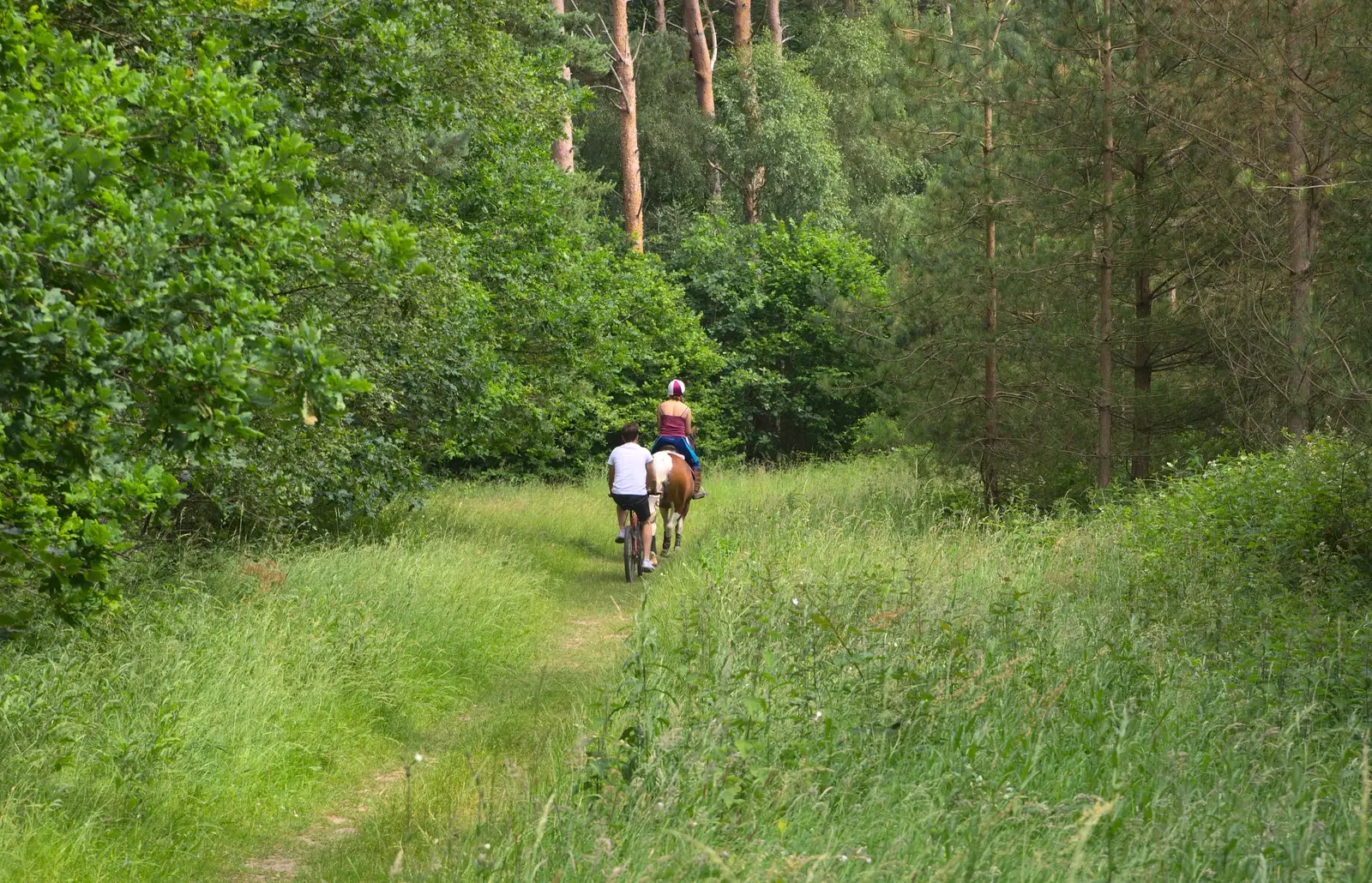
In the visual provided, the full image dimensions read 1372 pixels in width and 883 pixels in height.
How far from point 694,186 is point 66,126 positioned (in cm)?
3244

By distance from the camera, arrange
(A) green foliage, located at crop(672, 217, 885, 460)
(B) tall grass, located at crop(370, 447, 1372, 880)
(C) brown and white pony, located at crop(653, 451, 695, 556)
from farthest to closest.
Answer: (A) green foliage, located at crop(672, 217, 885, 460) < (C) brown and white pony, located at crop(653, 451, 695, 556) < (B) tall grass, located at crop(370, 447, 1372, 880)

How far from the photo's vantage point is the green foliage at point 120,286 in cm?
416

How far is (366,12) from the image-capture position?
302 inches

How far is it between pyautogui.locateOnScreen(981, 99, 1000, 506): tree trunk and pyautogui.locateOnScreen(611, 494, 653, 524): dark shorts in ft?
17.6

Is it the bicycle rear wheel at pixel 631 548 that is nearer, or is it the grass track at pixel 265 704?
the grass track at pixel 265 704

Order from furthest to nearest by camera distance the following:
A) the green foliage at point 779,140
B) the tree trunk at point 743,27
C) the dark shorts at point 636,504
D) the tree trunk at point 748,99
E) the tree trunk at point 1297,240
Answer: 1. the tree trunk at point 743,27
2. the tree trunk at point 748,99
3. the green foliage at point 779,140
4. the dark shorts at point 636,504
5. the tree trunk at point 1297,240

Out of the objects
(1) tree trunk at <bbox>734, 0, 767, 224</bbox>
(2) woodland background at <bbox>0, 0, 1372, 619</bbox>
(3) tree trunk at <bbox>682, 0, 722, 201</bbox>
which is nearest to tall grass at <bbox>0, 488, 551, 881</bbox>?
(2) woodland background at <bbox>0, 0, 1372, 619</bbox>

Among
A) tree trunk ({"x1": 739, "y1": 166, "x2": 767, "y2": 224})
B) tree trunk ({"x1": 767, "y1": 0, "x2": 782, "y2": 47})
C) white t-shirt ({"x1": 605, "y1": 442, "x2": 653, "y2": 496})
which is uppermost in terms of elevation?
tree trunk ({"x1": 767, "y1": 0, "x2": 782, "y2": 47})

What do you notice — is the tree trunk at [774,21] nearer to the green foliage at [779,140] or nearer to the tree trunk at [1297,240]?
the green foliage at [779,140]

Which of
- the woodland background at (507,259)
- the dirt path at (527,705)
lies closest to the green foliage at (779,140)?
the woodland background at (507,259)

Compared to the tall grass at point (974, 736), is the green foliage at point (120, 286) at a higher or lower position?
higher

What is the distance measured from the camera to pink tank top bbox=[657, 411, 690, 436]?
15284 millimetres

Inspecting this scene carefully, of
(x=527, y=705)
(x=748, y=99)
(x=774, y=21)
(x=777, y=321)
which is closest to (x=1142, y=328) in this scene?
(x=527, y=705)

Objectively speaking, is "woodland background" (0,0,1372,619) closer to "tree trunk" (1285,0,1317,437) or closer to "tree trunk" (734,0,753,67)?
"tree trunk" (1285,0,1317,437)
